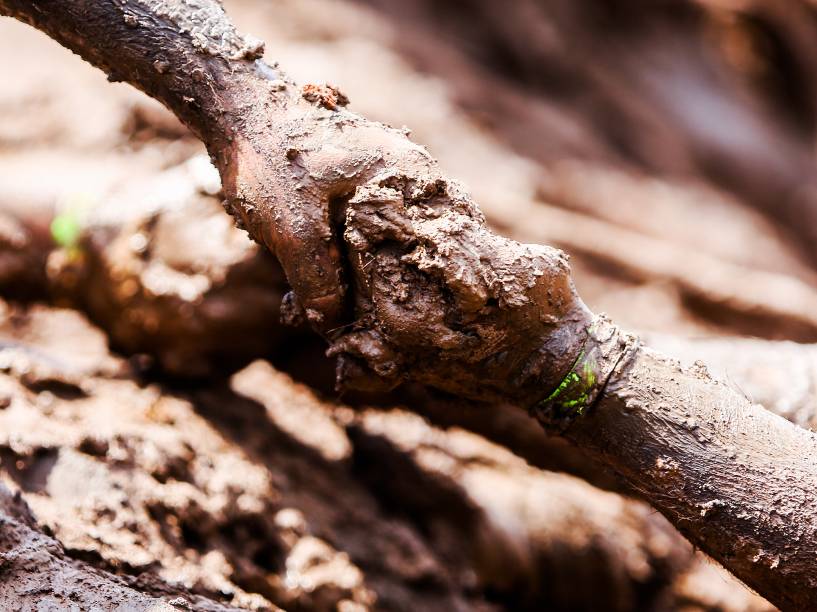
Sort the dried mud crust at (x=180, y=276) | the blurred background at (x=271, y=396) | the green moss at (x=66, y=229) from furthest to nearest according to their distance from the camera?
the green moss at (x=66, y=229) → the dried mud crust at (x=180, y=276) → the blurred background at (x=271, y=396)

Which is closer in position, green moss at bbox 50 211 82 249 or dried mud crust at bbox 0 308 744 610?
dried mud crust at bbox 0 308 744 610

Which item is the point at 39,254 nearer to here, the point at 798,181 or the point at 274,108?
the point at 274,108

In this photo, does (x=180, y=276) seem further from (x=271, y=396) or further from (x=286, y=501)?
(x=286, y=501)

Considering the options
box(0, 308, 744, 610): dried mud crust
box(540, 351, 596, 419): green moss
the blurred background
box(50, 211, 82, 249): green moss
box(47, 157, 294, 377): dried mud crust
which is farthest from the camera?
box(50, 211, 82, 249): green moss

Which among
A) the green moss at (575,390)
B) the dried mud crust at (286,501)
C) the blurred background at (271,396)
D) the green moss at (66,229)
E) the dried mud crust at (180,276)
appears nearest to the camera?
the green moss at (575,390)

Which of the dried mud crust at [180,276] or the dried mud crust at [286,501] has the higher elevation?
the dried mud crust at [180,276]

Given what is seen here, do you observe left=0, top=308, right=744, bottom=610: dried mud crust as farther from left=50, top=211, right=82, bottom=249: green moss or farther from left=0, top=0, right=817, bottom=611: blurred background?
left=50, top=211, right=82, bottom=249: green moss

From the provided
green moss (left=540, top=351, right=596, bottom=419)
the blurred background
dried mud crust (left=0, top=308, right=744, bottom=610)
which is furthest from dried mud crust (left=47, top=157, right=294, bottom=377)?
green moss (left=540, top=351, right=596, bottom=419)

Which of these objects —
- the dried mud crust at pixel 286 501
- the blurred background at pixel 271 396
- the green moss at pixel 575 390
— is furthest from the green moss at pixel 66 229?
the green moss at pixel 575 390

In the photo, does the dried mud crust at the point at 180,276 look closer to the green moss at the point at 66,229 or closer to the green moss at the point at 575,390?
the green moss at the point at 66,229
